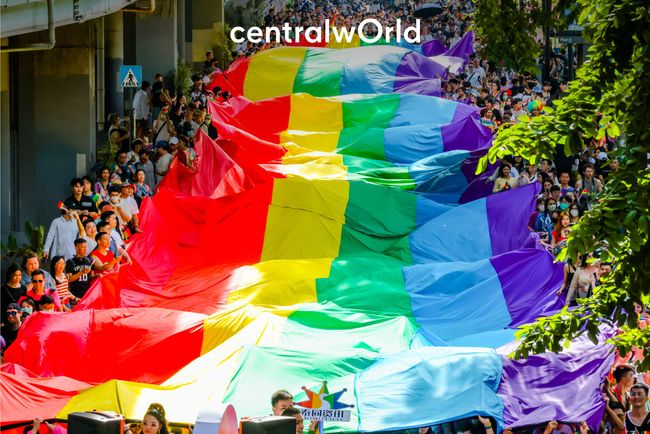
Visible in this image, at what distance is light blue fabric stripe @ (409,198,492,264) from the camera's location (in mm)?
20669

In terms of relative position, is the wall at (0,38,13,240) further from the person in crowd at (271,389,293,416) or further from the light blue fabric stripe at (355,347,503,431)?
the person in crowd at (271,389,293,416)

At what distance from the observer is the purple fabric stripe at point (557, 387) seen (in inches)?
567

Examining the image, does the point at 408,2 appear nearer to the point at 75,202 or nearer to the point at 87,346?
the point at 75,202

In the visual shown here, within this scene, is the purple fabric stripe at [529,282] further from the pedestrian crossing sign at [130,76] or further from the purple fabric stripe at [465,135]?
the pedestrian crossing sign at [130,76]

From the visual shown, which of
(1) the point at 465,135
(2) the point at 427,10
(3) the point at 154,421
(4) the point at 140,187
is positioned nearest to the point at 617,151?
(3) the point at 154,421

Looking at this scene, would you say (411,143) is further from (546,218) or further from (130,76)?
(130,76)

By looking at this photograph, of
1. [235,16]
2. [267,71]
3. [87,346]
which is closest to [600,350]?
[87,346]

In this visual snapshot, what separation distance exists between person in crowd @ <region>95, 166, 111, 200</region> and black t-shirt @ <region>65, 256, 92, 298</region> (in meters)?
2.79

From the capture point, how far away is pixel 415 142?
25.2 metres

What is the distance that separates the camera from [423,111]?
26.8m

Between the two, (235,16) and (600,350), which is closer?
(600,350)

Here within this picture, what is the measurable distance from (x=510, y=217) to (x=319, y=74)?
426 inches

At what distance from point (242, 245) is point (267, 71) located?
11.2m

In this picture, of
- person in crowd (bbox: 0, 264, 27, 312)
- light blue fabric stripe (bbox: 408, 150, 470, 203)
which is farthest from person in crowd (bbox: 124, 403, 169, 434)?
light blue fabric stripe (bbox: 408, 150, 470, 203)
